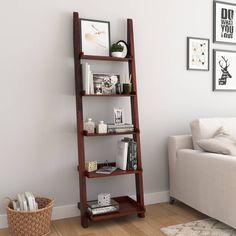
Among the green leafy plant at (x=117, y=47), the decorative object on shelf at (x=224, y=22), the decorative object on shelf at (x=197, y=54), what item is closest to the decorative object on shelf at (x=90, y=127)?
the green leafy plant at (x=117, y=47)

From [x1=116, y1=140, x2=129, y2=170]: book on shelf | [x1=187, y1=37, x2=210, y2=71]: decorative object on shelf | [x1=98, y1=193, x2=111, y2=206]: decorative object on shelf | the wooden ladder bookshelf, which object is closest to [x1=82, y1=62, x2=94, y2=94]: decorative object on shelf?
the wooden ladder bookshelf

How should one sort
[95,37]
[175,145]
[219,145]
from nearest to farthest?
[219,145] → [95,37] → [175,145]

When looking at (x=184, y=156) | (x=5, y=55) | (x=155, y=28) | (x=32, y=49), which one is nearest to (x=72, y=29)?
(x=32, y=49)

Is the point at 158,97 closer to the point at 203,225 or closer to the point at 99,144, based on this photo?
the point at 99,144

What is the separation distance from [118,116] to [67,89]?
0.50 meters

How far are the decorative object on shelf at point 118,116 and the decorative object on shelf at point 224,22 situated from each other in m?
1.37

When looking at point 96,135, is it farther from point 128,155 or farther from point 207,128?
point 207,128

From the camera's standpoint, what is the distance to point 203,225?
7.89 ft

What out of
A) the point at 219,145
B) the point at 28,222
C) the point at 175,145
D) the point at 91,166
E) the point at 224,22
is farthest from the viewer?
the point at 224,22

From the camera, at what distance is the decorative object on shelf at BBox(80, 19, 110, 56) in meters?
2.59

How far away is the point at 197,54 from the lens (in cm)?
312

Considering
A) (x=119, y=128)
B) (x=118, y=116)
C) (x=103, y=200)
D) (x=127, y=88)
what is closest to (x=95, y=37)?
(x=127, y=88)

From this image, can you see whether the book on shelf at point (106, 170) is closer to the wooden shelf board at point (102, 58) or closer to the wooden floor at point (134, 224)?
the wooden floor at point (134, 224)

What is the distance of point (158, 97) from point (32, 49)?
4.12 ft
